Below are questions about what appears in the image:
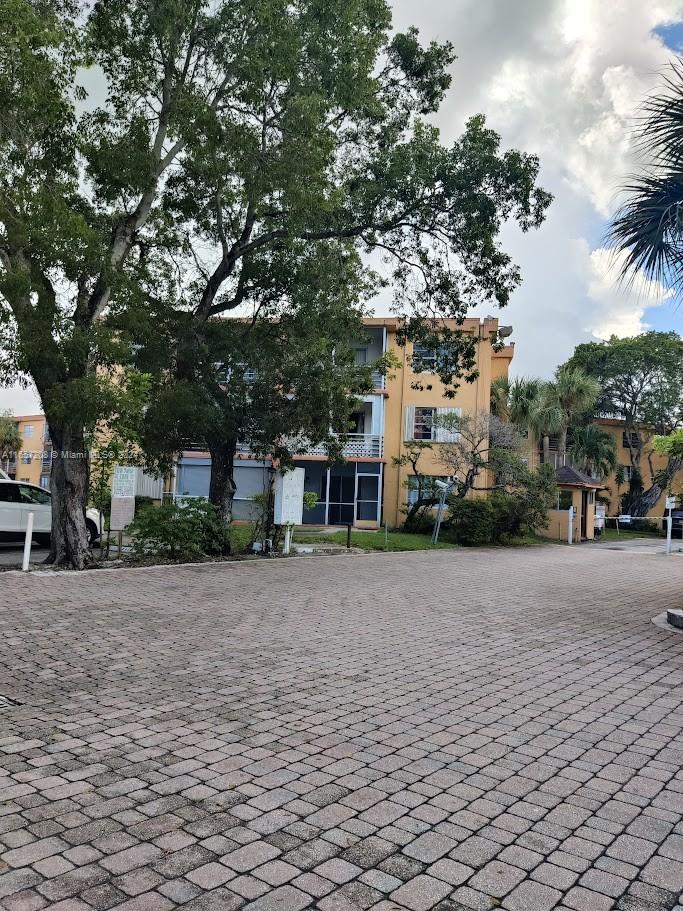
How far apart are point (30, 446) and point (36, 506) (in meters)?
45.8

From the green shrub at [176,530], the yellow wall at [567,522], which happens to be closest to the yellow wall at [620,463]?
the yellow wall at [567,522]

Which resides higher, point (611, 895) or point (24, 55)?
point (24, 55)

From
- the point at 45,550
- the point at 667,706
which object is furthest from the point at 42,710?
the point at 45,550

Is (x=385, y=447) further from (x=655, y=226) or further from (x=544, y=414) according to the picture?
(x=655, y=226)

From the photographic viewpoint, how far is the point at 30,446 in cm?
5834

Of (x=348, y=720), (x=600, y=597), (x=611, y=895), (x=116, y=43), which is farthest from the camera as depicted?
(x=116, y=43)

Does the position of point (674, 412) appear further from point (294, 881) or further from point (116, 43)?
point (294, 881)

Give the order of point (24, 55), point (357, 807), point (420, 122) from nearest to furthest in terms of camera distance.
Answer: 1. point (357, 807)
2. point (24, 55)
3. point (420, 122)

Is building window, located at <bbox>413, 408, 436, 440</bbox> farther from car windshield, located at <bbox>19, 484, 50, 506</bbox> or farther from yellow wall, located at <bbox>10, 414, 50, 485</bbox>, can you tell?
yellow wall, located at <bbox>10, 414, 50, 485</bbox>

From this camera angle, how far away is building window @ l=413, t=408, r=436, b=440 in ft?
104

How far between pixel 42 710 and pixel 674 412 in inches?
1691

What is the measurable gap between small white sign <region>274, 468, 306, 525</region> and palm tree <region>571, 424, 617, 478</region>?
85.4ft

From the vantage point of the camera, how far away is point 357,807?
3668mm

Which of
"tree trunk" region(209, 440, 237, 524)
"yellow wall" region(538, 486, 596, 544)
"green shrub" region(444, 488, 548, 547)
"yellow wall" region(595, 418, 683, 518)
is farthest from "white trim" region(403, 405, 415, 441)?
"yellow wall" region(595, 418, 683, 518)
